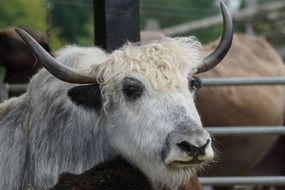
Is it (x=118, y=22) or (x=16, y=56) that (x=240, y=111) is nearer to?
(x=16, y=56)

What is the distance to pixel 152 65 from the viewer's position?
574cm

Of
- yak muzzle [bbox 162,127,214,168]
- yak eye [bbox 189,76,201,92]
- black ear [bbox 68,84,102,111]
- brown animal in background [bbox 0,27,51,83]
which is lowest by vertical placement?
brown animal in background [bbox 0,27,51,83]

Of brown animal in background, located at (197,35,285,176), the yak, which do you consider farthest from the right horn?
brown animal in background, located at (197,35,285,176)

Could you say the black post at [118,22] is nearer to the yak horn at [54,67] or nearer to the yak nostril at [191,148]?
the yak horn at [54,67]

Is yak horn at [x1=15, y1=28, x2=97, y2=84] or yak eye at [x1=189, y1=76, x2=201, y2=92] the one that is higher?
yak horn at [x1=15, y1=28, x2=97, y2=84]

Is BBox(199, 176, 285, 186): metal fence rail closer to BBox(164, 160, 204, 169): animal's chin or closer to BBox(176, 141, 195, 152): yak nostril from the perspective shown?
BBox(164, 160, 204, 169): animal's chin

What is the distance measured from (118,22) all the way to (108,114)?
972mm

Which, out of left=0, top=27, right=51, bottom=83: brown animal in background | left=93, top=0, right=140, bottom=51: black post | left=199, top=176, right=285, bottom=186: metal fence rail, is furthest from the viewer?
left=0, top=27, right=51, bottom=83: brown animal in background

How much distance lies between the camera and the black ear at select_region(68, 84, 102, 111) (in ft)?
19.2

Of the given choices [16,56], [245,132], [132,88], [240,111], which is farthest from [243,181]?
[16,56]

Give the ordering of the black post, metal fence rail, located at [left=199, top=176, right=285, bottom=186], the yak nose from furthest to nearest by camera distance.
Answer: metal fence rail, located at [left=199, top=176, right=285, bottom=186] → the black post → the yak nose

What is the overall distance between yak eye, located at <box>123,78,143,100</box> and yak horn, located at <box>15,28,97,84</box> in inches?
9.3

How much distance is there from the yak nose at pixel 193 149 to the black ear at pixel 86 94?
0.73m

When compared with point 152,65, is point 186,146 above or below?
below
